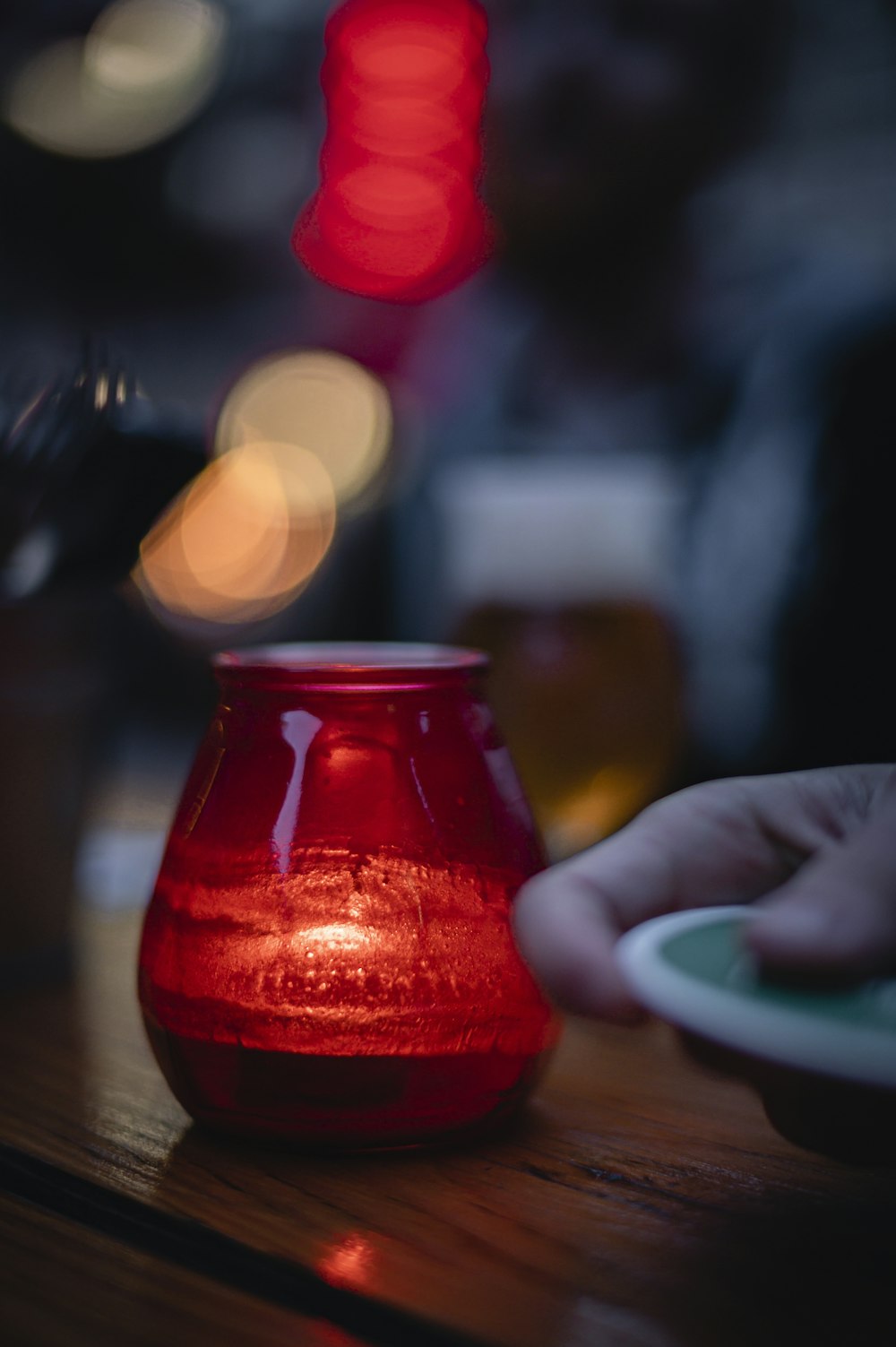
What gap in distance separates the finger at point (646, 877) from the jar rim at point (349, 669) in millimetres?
80

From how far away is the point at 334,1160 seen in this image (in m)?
0.38

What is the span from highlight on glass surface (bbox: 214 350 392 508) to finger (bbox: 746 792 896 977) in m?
3.18

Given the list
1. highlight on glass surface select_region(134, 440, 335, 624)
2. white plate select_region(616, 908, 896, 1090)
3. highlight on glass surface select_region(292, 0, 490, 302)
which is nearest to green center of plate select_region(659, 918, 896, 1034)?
white plate select_region(616, 908, 896, 1090)

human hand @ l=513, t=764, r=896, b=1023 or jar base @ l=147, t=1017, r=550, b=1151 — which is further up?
human hand @ l=513, t=764, r=896, b=1023

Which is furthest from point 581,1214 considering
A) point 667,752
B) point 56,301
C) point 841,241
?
point 56,301

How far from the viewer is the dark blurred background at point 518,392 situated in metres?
0.63

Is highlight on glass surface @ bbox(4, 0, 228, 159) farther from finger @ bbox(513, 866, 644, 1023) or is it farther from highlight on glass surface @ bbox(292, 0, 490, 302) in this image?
finger @ bbox(513, 866, 644, 1023)

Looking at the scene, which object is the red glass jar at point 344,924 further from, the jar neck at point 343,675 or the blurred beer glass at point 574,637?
the blurred beer glass at point 574,637

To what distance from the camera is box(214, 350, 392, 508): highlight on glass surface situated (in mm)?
3469

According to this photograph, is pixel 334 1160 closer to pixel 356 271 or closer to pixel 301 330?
pixel 356 271

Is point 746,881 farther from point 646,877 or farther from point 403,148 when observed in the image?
point 403,148

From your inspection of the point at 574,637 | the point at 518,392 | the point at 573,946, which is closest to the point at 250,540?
the point at 518,392

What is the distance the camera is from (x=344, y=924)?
0.36 metres

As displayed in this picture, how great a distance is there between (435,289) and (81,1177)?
2.30 metres
